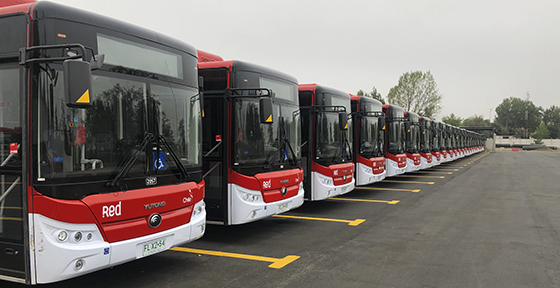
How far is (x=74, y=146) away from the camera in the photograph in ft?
13.8

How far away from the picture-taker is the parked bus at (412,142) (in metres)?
18.6

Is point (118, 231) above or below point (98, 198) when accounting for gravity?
below

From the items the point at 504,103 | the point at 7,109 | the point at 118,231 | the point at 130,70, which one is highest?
the point at 504,103

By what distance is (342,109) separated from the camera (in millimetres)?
11023

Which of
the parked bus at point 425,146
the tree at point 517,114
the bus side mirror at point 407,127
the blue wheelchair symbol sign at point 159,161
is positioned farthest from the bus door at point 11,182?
the tree at point 517,114

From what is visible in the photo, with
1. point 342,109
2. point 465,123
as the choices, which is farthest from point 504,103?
point 342,109

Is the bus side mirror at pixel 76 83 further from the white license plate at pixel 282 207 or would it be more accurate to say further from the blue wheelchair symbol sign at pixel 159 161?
the white license plate at pixel 282 207

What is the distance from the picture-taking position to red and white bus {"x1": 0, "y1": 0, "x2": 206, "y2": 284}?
4.07 meters

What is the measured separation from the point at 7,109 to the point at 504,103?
7107 inches

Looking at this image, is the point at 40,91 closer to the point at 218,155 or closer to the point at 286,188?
the point at 218,155

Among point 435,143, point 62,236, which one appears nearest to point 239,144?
point 62,236

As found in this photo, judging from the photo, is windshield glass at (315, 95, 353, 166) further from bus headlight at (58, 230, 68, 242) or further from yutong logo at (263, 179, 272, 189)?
bus headlight at (58, 230, 68, 242)

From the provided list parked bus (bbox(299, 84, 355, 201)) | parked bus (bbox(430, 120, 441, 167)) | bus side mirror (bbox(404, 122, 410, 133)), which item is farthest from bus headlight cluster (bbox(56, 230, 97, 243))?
parked bus (bbox(430, 120, 441, 167))

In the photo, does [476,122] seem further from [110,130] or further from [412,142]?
[110,130]
